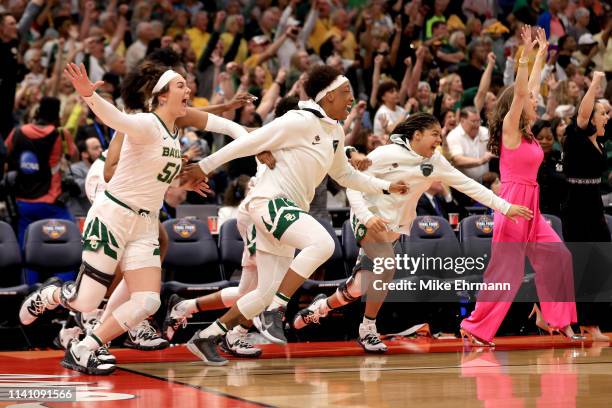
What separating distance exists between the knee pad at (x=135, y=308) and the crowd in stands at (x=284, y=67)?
3.26m

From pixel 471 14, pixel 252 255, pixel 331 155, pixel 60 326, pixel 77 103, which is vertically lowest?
pixel 60 326

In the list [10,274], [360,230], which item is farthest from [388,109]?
[10,274]

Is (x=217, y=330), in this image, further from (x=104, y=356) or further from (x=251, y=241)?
(x=251, y=241)

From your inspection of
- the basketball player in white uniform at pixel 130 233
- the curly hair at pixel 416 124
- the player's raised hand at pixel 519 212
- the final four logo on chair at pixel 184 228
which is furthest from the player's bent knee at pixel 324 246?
the final four logo on chair at pixel 184 228

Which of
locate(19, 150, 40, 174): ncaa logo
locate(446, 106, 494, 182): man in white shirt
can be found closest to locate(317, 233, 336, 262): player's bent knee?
locate(19, 150, 40, 174): ncaa logo

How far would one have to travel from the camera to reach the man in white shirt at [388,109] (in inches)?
534

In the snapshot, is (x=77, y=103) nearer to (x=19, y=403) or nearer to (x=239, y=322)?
(x=239, y=322)

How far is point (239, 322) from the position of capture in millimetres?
8117

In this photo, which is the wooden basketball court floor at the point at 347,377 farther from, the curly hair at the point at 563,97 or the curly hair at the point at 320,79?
the curly hair at the point at 563,97

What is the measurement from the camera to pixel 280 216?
26.2ft

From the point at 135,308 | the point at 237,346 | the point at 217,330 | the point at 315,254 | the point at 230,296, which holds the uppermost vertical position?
the point at 315,254

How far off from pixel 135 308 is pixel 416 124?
3099 millimetres

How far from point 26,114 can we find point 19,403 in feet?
25.8

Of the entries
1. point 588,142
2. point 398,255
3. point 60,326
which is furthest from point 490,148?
point 60,326
